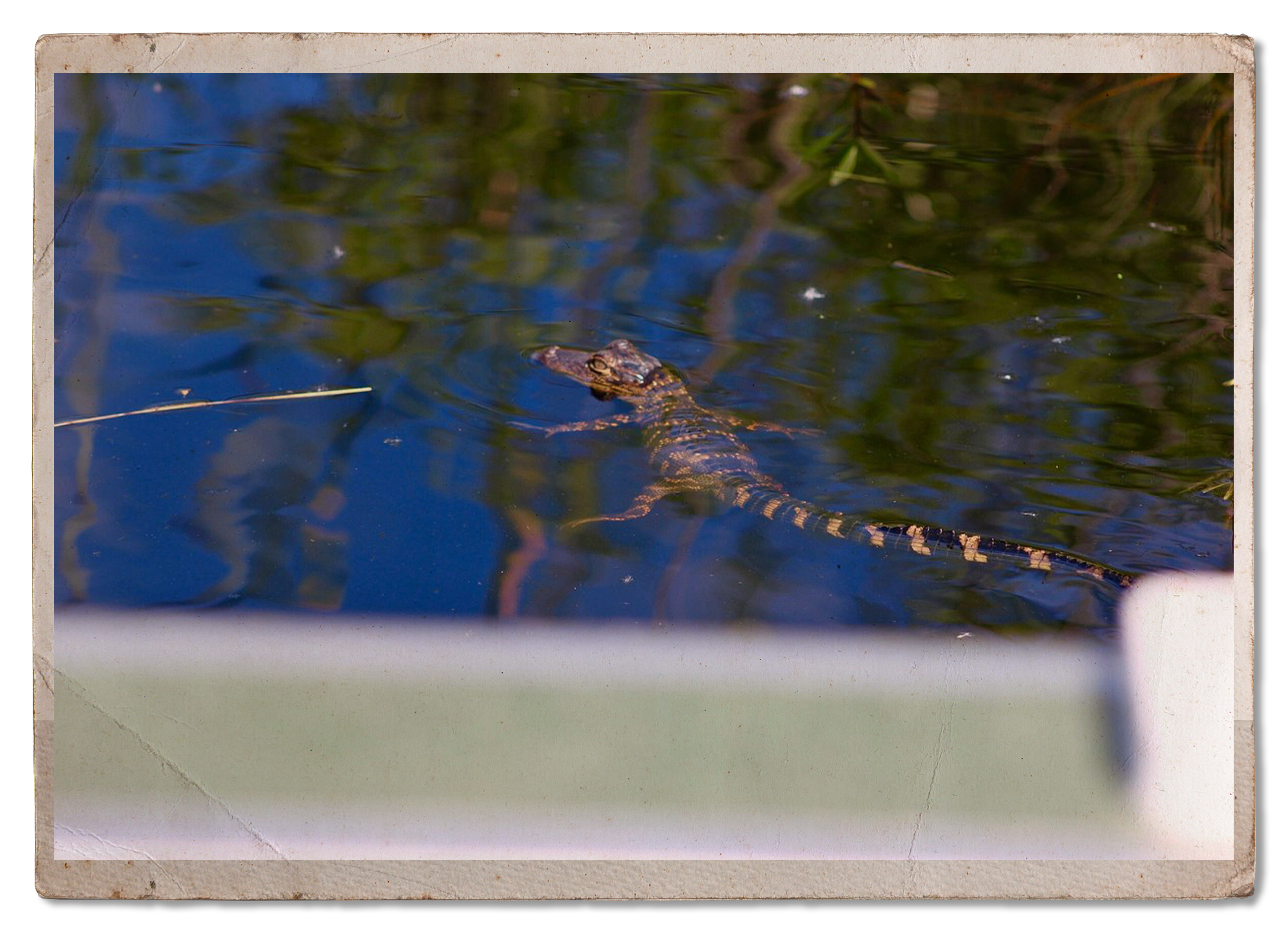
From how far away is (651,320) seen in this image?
1.37 metres

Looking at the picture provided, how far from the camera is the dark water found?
A: 135cm

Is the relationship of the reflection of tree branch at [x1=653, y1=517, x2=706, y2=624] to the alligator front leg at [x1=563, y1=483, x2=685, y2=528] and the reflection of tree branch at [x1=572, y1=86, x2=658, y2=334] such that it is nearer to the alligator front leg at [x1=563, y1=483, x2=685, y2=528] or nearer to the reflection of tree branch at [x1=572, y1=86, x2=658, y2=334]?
the alligator front leg at [x1=563, y1=483, x2=685, y2=528]

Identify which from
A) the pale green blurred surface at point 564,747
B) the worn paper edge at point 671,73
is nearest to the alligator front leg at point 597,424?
the pale green blurred surface at point 564,747

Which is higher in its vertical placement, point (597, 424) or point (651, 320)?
point (651, 320)

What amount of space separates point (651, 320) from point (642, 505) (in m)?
0.27

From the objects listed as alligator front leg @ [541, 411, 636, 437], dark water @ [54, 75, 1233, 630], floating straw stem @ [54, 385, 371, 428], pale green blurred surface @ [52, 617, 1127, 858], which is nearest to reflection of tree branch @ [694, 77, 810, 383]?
dark water @ [54, 75, 1233, 630]

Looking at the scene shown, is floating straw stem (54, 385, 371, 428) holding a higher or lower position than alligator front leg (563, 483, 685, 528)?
higher

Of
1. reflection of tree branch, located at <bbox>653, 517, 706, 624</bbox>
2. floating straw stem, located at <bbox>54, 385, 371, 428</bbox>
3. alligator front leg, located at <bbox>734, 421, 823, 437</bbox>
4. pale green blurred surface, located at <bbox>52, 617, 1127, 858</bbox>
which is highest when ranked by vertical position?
floating straw stem, located at <bbox>54, 385, 371, 428</bbox>

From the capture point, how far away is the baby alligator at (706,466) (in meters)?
1.36

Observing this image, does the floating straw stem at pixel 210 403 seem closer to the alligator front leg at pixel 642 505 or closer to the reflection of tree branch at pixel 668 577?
the alligator front leg at pixel 642 505

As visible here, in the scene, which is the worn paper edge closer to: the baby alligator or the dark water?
the dark water

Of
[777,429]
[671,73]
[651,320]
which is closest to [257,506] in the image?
[651,320]

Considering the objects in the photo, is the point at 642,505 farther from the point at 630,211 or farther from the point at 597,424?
the point at 630,211

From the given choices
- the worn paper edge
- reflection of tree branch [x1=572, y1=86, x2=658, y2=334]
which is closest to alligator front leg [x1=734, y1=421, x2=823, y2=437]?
reflection of tree branch [x1=572, y1=86, x2=658, y2=334]
